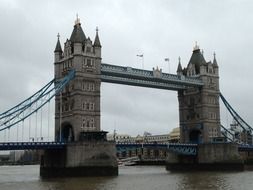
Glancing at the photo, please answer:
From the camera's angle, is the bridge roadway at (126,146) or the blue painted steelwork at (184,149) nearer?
the bridge roadway at (126,146)

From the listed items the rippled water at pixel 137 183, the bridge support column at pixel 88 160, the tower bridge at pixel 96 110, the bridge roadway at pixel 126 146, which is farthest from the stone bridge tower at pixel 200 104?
the rippled water at pixel 137 183

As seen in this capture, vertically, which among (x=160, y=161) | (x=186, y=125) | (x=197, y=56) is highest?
(x=197, y=56)

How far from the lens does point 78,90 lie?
241 ft

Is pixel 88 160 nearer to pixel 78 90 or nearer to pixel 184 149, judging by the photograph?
pixel 78 90

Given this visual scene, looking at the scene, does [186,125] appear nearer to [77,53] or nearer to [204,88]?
[204,88]

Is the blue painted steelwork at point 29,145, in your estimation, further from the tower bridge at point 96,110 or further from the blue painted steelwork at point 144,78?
the blue painted steelwork at point 144,78

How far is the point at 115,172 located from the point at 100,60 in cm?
2007

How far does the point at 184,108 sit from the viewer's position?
319ft

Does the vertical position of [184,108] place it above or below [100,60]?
below

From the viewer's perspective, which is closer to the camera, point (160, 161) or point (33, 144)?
point (33, 144)

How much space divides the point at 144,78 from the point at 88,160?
2303cm

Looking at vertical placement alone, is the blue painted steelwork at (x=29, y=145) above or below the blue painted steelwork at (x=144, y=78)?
below

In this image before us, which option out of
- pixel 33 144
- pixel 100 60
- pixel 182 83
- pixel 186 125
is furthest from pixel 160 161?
pixel 33 144

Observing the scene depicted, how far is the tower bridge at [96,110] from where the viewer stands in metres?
66.1
